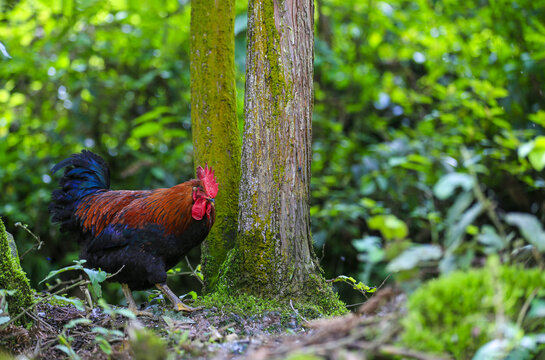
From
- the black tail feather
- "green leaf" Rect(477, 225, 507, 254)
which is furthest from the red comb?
"green leaf" Rect(477, 225, 507, 254)

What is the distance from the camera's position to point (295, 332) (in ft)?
9.66

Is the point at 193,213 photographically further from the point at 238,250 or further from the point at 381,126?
the point at 381,126

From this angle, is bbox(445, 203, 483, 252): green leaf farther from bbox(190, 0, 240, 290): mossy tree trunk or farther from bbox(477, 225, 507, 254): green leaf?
bbox(190, 0, 240, 290): mossy tree trunk

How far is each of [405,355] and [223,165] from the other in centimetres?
252

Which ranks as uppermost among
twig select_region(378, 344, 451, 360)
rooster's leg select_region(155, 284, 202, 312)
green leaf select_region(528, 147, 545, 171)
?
green leaf select_region(528, 147, 545, 171)

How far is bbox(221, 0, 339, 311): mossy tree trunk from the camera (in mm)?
3318

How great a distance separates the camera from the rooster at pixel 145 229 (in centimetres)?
373

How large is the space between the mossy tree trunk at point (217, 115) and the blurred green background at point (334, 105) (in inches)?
63.1

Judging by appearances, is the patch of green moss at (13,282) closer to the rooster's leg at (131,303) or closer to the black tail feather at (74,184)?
the rooster's leg at (131,303)

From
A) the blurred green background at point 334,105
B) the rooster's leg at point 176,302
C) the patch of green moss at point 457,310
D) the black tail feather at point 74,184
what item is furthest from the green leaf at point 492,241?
the blurred green background at point 334,105

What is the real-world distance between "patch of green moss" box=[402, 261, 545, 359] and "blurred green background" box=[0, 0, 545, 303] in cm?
388

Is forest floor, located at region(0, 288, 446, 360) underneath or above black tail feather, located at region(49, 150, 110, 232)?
underneath


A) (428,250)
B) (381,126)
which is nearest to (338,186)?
(381,126)

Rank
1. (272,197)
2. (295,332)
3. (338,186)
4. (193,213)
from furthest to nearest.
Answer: (338,186)
(193,213)
(272,197)
(295,332)
